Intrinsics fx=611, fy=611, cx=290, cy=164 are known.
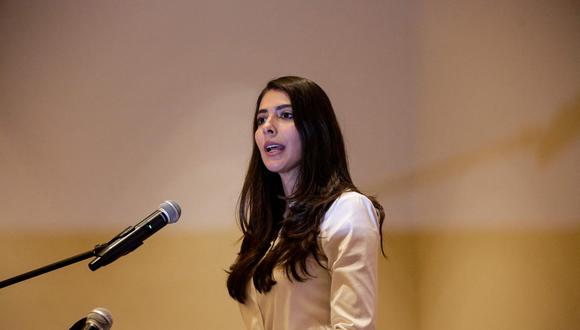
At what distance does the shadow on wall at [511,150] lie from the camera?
2219 millimetres

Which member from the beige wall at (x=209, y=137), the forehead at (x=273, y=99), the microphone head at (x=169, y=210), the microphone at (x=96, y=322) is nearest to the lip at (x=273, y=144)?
the forehead at (x=273, y=99)

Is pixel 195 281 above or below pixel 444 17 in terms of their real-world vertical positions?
below

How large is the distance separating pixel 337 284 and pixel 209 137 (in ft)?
4.84

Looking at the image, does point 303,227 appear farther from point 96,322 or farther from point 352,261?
point 96,322

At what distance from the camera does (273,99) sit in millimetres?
1815

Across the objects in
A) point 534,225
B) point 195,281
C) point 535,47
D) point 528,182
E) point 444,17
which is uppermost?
point 444,17

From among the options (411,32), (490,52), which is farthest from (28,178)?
(490,52)

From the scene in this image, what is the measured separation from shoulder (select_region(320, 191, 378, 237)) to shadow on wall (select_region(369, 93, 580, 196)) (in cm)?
98

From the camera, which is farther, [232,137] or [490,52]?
[232,137]

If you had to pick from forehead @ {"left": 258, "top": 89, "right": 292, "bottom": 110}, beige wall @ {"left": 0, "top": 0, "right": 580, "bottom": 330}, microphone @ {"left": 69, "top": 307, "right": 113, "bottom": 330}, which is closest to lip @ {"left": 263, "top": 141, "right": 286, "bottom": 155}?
forehead @ {"left": 258, "top": 89, "right": 292, "bottom": 110}

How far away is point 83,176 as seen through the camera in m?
2.84

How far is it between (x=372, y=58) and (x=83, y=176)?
56.6 inches

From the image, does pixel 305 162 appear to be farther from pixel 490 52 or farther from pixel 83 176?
pixel 83 176

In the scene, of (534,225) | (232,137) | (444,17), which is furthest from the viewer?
(232,137)
